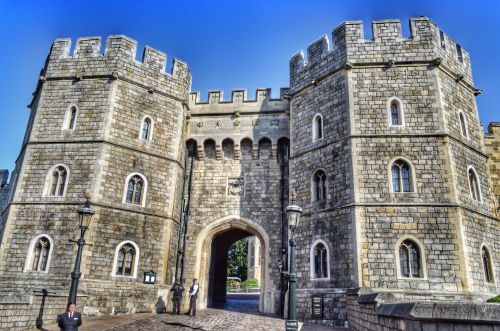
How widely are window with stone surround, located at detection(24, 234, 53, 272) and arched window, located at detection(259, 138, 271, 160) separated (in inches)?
356

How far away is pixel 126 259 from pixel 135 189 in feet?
8.79

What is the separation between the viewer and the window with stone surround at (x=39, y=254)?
1313 centimetres

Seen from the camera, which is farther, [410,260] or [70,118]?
[70,118]

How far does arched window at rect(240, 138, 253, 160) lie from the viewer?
1742cm

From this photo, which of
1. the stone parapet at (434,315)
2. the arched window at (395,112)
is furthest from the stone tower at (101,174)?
the stone parapet at (434,315)

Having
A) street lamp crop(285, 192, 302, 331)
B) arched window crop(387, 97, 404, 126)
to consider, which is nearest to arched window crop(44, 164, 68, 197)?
street lamp crop(285, 192, 302, 331)

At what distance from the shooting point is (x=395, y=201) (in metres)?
12.4

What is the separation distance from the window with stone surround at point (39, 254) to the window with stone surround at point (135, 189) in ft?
9.73

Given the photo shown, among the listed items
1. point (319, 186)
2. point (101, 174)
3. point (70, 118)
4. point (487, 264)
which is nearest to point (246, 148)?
point (319, 186)

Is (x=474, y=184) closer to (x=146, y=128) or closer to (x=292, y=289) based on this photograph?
(x=292, y=289)

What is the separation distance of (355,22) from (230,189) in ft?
28.0

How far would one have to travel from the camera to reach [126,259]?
45.9 feet

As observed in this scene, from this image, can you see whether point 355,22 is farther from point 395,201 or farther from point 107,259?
point 107,259

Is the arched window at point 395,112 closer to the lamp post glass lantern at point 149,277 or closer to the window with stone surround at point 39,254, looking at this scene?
the lamp post glass lantern at point 149,277
